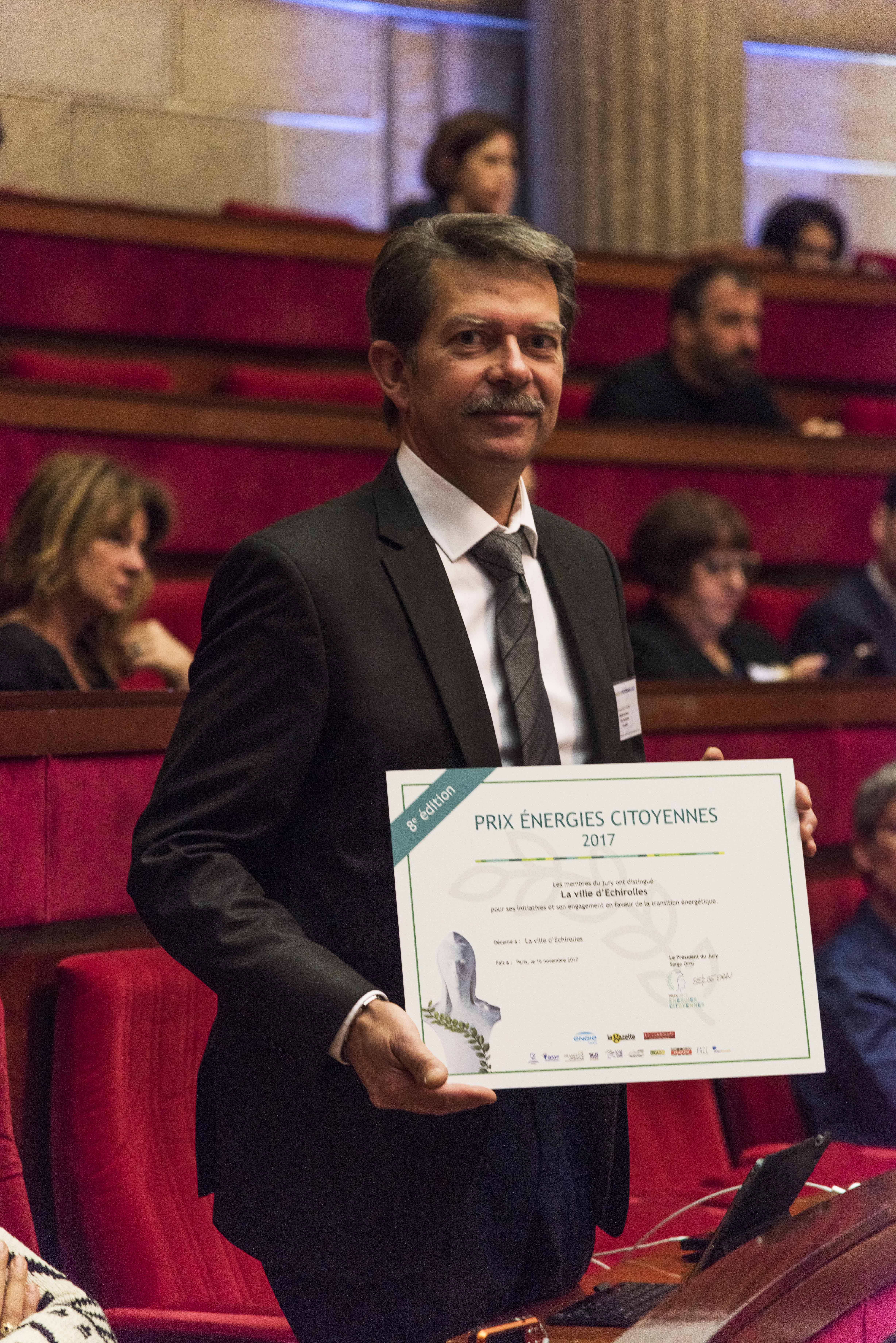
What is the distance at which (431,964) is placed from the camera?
1.94 feet

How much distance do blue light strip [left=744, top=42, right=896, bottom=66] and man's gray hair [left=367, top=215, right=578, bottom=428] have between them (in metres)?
0.67

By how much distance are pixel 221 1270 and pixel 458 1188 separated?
389mm

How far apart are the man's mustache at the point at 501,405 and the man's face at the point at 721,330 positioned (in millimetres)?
1482

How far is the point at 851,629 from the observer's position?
182 centimetres

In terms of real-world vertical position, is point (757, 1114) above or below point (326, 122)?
below

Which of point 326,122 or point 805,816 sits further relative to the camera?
point 326,122

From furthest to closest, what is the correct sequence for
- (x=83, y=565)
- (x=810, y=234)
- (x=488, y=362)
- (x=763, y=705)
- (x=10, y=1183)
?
(x=810, y=234)
(x=83, y=565)
(x=763, y=705)
(x=10, y=1183)
(x=488, y=362)

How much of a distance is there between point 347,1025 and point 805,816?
9.1 inches

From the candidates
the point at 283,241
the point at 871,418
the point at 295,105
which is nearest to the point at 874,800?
the point at 871,418

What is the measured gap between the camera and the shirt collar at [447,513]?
669mm

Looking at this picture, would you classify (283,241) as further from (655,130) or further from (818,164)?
(818,164)

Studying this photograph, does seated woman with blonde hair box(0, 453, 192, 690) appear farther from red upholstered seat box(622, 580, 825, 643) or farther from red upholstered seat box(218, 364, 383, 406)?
red upholstered seat box(622, 580, 825, 643)

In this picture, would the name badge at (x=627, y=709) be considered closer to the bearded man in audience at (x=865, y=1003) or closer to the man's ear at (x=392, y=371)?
Answer: the man's ear at (x=392, y=371)

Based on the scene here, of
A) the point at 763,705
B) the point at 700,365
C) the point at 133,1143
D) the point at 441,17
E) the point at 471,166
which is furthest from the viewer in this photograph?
the point at 441,17
